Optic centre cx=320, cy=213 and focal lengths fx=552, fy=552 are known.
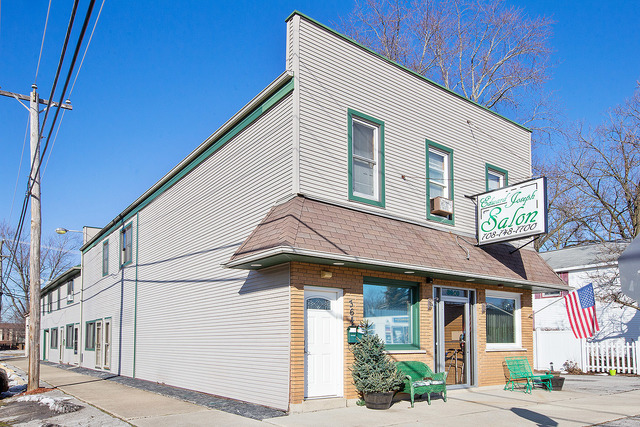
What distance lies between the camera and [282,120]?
11.6 meters

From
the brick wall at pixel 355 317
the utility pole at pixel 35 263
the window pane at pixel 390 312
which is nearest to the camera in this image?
the brick wall at pixel 355 317

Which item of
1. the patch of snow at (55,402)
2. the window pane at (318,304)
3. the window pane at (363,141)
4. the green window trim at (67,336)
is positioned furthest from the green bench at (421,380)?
the green window trim at (67,336)

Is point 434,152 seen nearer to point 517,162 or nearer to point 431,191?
point 431,191

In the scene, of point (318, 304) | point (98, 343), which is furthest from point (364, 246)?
point (98, 343)

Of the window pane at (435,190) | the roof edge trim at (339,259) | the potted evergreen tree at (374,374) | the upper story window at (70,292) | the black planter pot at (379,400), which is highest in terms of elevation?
the window pane at (435,190)

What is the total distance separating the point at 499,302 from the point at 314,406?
22.9ft

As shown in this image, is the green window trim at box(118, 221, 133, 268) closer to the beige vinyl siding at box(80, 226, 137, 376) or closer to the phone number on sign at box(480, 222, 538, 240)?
the beige vinyl siding at box(80, 226, 137, 376)

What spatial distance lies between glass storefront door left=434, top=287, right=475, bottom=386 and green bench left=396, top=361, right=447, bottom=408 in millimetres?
1570

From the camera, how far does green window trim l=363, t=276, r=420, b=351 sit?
38.9 feet

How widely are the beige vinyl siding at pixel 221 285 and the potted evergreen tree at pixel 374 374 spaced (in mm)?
1417

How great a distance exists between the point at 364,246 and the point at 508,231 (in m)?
4.40

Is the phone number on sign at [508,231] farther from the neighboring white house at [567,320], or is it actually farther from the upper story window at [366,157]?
the neighboring white house at [567,320]

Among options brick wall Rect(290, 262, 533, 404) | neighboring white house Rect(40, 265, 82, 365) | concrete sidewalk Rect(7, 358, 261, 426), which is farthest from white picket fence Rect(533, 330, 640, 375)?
neighboring white house Rect(40, 265, 82, 365)

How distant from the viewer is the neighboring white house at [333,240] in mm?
10625
